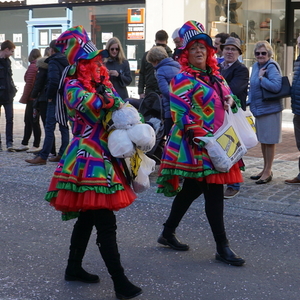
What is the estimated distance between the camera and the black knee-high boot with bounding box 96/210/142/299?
3947 millimetres

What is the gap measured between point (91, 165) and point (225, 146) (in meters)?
1.19

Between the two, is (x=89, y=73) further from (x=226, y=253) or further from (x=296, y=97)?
(x=296, y=97)

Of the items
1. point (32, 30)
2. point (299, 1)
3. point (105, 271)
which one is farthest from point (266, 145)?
point (32, 30)

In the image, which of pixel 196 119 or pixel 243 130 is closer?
pixel 196 119

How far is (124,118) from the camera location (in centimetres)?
399

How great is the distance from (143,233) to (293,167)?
13.3 ft

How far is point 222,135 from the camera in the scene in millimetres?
4676

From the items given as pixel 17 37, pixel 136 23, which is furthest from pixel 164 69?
pixel 17 37

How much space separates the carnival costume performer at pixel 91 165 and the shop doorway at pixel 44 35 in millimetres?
15330

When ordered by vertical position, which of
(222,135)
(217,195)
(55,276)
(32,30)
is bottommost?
(55,276)

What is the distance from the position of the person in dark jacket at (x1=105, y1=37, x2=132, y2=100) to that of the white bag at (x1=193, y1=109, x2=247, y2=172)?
4.59 m

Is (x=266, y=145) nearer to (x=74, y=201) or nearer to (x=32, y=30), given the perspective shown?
(x=74, y=201)

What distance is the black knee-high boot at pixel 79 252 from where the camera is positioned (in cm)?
422

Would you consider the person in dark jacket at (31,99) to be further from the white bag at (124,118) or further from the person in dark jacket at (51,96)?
the white bag at (124,118)
